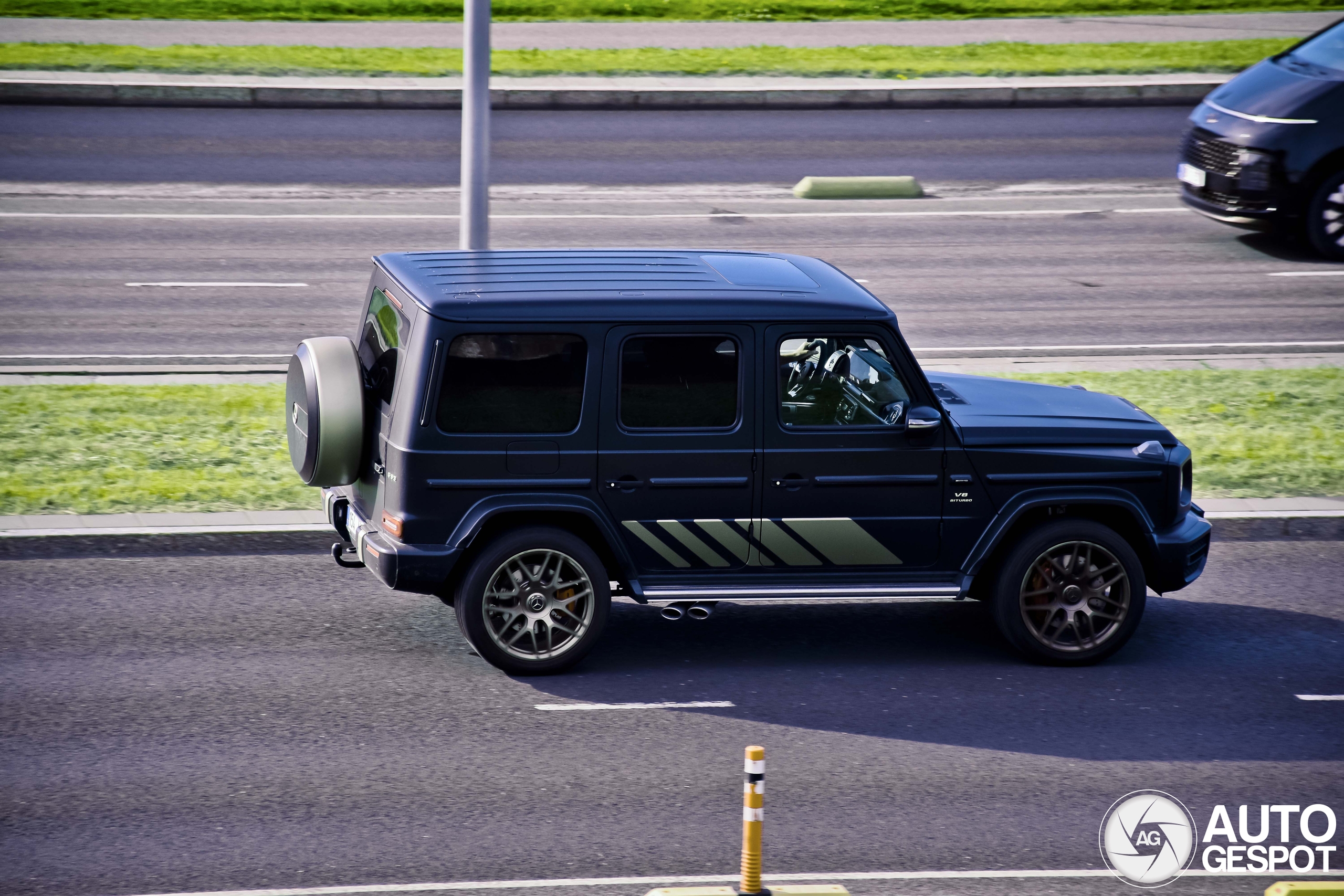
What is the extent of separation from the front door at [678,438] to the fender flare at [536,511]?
55 millimetres

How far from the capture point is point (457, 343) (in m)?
7.64

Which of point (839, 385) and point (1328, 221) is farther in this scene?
point (1328, 221)

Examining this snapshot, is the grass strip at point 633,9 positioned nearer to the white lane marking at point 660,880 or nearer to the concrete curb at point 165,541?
the concrete curb at point 165,541

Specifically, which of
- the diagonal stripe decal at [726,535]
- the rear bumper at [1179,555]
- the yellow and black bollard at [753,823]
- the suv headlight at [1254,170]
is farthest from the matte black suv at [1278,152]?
the yellow and black bollard at [753,823]

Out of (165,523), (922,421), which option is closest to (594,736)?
(922,421)

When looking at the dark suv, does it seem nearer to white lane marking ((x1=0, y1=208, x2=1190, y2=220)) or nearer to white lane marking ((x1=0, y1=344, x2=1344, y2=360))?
white lane marking ((x1=0, y1=344, x2=1344, y2=360))

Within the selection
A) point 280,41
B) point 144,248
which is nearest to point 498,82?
point 280,41

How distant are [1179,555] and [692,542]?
250 centimetres

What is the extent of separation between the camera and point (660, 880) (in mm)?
6094

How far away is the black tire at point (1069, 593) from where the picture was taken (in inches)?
321

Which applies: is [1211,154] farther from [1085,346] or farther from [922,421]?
[922,421]

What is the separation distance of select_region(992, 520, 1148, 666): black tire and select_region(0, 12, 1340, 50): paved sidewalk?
2052 cm

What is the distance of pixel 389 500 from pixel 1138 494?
3747 millimetres

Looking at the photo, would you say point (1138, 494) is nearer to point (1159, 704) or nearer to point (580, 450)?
point (1159, 704)
